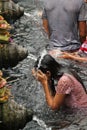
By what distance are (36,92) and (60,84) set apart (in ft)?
5.19

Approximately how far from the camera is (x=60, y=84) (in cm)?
716

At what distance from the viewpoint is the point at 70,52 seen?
881cm

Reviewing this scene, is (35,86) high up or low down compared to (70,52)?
down

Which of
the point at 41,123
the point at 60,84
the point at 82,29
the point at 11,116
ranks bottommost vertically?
the point at 41,123

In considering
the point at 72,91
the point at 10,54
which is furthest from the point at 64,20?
the point at 72,91

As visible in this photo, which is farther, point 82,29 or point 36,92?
point 36,92

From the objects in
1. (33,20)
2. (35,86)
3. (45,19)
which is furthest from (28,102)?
→ (33,20)

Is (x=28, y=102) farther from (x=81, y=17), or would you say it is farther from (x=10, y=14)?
(x=10, y=14)

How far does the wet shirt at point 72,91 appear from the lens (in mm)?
7168

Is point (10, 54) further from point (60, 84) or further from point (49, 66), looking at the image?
point (60, 84)

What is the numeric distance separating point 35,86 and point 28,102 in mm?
821

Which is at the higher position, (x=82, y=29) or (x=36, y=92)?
(x=82, y=29)

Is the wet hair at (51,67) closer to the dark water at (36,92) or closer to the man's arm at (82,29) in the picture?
the dark water at (36,92)

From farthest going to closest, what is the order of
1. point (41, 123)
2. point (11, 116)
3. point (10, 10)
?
point (10, 10) → point (41, 123) → point (11, 116)
